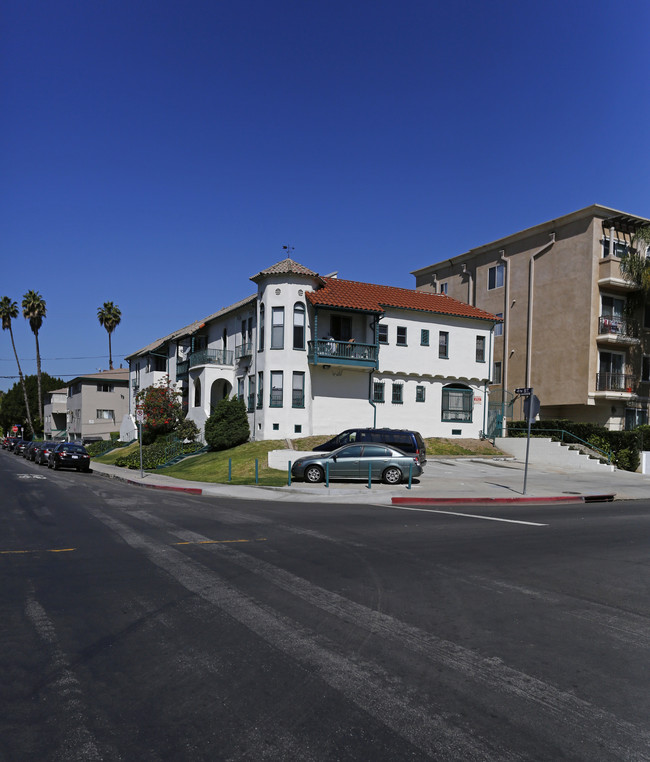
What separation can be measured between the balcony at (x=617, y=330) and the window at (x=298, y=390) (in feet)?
57.3

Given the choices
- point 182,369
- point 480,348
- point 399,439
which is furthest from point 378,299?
point 182,369

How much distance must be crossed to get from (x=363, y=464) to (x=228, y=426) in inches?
522

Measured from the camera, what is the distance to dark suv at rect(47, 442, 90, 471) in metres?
34.4

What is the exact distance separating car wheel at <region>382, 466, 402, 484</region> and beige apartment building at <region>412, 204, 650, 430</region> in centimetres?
1864

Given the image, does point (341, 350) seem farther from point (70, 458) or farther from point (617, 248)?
point (617, 248)

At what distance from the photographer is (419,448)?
2441 cm

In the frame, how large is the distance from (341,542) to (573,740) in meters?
7.24

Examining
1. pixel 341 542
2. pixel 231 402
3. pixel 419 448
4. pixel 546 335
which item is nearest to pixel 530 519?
→ pixel 341 542

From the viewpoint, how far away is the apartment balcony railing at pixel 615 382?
121ft

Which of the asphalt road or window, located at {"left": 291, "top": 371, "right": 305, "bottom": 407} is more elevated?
window, located at {"left": 291, "top": 371, "right": 305, "bottom": 407}

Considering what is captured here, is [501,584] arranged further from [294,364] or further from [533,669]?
[294,364]

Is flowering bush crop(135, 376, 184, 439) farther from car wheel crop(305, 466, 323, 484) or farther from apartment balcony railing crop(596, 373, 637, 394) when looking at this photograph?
apartment balcony railing crop(596, 373, 637, 394)

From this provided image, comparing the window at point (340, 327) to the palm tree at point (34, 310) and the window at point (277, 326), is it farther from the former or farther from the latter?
the palm tree at point (34, 310)

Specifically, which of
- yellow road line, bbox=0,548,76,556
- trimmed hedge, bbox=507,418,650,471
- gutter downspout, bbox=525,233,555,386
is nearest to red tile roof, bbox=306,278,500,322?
gutter downspout, bbox=525,233,555,386
